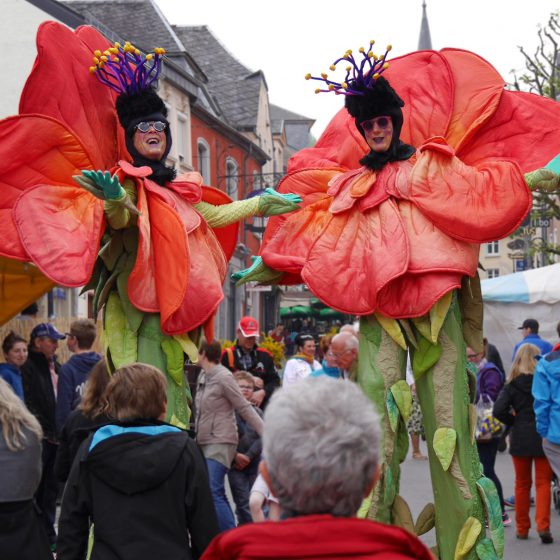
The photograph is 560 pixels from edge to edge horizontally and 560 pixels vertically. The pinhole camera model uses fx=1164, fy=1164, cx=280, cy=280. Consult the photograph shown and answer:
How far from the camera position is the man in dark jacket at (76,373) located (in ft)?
28.5

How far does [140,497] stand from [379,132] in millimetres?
2829

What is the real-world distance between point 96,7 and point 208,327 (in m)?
27.4

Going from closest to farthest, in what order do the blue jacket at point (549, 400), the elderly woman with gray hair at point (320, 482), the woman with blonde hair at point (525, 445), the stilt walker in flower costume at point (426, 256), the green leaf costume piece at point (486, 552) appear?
the elderly woman with gray hair at point (320, 482), the green leaf costume piece at point (486, 552), the stilt walker in flower costume at point (426, 256), the blue jacket at point (549, 400), the woman with blonde hair at point (525, 445)

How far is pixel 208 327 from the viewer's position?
6.41 m

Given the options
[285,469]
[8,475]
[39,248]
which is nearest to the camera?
[285,469]

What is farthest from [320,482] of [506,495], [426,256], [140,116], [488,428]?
[506,495]

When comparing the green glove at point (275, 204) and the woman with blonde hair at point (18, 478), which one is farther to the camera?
the green glove at point (275, 204)

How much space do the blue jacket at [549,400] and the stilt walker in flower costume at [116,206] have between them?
9.13 ft

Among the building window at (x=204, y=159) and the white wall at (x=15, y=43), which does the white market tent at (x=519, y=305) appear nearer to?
the white wall at (x=15, y=43)

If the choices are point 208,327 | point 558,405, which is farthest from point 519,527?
point 208,327

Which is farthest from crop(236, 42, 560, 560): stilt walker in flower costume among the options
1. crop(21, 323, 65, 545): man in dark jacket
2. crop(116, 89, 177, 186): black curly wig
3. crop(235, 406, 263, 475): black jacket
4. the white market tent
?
the white market tent

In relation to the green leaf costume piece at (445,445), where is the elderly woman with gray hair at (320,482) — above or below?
above

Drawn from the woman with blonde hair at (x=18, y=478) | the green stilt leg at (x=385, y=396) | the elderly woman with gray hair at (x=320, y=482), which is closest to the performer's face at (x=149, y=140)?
the green stilt leg at (x=385, y=396)

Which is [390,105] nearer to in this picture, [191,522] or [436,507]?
[436,507]
